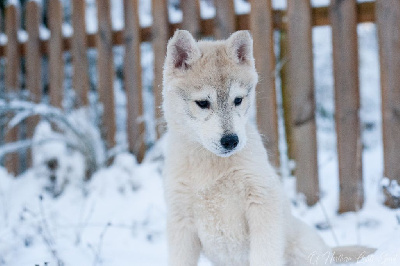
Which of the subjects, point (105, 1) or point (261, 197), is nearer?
point (261, 197)

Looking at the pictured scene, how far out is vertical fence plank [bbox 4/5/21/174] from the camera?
6336 millimetres

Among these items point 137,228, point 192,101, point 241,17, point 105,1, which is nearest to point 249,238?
point 192,101

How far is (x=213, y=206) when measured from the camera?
2.77 metres

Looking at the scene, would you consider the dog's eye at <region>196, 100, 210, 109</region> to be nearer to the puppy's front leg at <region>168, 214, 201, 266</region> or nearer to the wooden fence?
the puppy's front leg at <region>168, 214, 201, 266</region>

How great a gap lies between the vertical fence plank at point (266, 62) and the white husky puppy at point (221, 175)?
5.45ft

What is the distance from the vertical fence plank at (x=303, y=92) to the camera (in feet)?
14.7

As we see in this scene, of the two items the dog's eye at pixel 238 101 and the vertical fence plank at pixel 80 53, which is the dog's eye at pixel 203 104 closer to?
the dog's eye at pixel 238 101

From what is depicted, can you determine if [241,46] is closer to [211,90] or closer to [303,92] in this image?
[211,90]

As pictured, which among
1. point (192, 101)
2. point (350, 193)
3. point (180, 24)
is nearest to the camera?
point (192, 101)

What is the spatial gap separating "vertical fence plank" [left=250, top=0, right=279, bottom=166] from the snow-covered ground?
28 cm

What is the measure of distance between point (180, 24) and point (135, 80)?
0.76m

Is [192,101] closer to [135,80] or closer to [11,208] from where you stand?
[135,80]

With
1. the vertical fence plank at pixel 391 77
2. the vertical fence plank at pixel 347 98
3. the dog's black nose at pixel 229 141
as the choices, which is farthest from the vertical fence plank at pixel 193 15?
the dog's black nose at pixel 229 141

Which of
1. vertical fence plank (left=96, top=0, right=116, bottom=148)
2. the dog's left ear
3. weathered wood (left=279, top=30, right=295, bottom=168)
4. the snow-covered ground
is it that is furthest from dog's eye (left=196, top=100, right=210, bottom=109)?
weathered wood (left=279, top=30, right=295, bottom=168)
